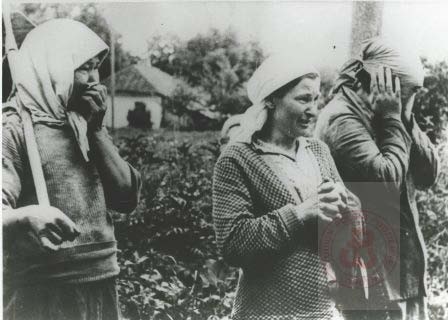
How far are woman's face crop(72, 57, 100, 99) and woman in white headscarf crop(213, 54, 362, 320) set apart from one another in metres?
1.13

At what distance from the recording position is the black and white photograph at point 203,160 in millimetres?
4855

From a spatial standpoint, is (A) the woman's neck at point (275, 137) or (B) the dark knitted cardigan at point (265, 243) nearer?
(B) the dark knitted cardigan at point (265, 243)

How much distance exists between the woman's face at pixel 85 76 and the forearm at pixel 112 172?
1.12 feet

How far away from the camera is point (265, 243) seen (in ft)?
15.7

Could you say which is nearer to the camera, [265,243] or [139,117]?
[265,243]

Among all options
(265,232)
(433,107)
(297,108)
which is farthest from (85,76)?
(433,107)

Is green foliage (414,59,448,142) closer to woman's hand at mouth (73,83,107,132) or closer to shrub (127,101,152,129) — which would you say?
shrub (127,101,152,129)

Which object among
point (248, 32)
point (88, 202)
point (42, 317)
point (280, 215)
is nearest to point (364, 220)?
point (280, 215)

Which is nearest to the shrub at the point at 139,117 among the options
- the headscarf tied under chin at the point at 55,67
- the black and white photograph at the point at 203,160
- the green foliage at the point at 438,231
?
the black and white photograph at the point at 203,160

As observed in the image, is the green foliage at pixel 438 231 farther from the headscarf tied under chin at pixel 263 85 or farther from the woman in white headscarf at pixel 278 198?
the headscarf tied under chin at pixel 263 85

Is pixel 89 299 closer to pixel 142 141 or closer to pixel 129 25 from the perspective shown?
pixel 142 141

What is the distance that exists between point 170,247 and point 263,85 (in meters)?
1.39

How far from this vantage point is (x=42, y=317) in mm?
4852

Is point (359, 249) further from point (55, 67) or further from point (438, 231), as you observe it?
point (55, 67)
